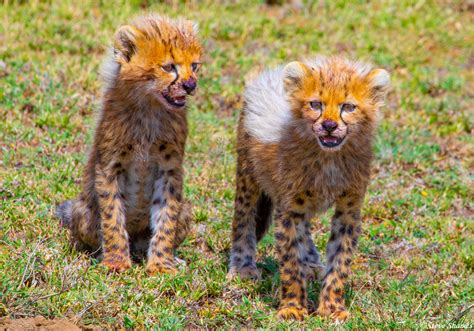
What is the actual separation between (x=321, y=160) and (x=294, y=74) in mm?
644

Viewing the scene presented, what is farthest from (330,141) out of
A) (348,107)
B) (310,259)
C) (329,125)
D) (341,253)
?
(310,259)

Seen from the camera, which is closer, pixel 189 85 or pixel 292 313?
pixel 292 313

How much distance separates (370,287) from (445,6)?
8.13m

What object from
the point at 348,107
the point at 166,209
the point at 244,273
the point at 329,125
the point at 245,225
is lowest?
the point at 244,273

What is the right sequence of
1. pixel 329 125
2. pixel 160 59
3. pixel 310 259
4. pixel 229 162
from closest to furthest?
pixel 329 125, pixel 160 59, pixel 310 259, pixel 229 162

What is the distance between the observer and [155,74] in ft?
20.7

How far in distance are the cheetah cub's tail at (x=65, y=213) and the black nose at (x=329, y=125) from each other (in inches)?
96.0

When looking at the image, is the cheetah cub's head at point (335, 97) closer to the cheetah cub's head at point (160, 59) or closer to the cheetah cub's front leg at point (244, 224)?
the cheetah cub's head at point (160, 59)

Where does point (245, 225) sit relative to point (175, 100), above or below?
below

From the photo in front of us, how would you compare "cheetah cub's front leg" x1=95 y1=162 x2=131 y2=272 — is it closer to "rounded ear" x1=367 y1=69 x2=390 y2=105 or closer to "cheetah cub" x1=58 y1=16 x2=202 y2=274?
→ "cheetah cub" x1=58 y1=16 x2=202 y2=274

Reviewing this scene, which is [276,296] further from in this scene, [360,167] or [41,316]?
[41,316]

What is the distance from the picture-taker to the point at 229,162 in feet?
29.1

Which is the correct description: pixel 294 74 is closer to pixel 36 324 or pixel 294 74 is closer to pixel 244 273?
pixel 244 273

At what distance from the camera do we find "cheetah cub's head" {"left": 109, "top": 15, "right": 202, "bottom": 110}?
6273 mm
